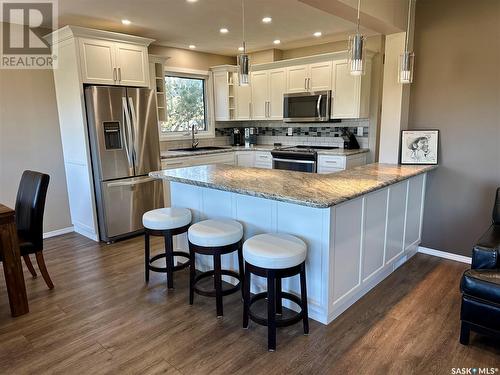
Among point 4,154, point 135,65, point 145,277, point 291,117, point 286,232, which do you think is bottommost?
point 145,277

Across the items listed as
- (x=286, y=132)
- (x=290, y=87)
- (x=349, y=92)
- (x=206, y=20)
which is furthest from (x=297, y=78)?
(x=206, y=20)

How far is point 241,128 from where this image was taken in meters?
6.40

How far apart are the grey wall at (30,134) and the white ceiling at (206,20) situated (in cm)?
81

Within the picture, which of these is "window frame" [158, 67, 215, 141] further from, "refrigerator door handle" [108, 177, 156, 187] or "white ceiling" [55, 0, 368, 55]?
"refrigerator door handle" [108, 177, 156, 187]

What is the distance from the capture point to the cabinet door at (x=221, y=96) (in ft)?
19.0

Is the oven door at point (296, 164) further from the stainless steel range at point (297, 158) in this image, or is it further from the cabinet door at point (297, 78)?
the cabinet door at point (297, 78)

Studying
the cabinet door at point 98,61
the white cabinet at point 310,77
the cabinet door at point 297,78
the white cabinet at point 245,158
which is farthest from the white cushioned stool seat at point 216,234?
the cabinet door at point 297,78

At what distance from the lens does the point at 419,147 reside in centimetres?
341

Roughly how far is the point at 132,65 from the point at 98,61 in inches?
16.5

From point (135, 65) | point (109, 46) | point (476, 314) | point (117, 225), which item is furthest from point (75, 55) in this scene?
point (476, 314)

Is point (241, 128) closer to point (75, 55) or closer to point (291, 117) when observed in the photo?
point (291, 117)

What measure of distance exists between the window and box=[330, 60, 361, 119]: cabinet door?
2263mm

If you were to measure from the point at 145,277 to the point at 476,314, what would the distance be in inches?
99.0

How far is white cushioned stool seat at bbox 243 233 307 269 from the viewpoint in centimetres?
202
